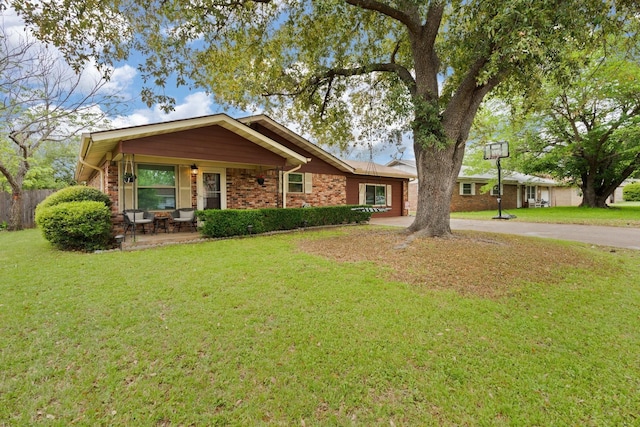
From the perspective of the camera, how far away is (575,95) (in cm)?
1714

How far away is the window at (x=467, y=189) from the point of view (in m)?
22.6

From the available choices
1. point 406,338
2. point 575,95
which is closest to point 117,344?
point 406,338

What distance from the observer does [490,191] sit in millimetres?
24422

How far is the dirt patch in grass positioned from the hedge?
2276 mm

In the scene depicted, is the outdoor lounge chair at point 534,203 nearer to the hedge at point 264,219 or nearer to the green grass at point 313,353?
the hedge at point 264,219

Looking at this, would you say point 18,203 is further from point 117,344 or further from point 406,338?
point 406,338

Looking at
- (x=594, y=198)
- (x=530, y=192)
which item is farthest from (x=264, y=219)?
(x=530, y=192)

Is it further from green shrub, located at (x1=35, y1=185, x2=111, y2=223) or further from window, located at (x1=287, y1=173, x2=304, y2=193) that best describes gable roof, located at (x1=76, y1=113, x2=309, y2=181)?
window, located at (x1=287, y1=173, x2=304, y2=193)

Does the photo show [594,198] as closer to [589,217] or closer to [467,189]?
[589,217]

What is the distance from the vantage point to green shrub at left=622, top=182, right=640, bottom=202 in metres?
36.6

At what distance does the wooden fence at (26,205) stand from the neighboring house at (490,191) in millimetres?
21376

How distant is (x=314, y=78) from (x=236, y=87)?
2.50m

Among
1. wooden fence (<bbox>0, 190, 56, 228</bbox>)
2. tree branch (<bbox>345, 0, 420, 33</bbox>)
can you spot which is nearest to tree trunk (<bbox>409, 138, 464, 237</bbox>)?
tree branch (<bbox>345, 0, 420, 33</bbox>)

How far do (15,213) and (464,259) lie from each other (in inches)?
745
